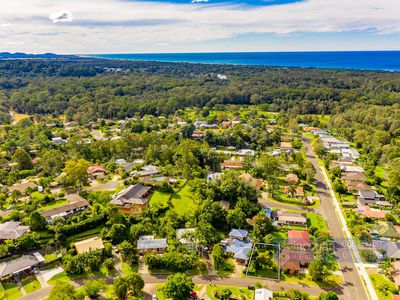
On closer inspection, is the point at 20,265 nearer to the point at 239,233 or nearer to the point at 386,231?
the point at 239,233

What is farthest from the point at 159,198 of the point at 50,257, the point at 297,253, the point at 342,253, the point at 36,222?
the point at 342,253

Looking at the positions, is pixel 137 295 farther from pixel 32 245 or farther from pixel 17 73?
pixel 17 73

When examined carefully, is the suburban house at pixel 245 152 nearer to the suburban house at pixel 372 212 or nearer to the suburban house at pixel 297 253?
the suburban house at pixel 372 212

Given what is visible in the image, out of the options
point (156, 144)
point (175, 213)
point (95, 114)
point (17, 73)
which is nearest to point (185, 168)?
point (175, 213)

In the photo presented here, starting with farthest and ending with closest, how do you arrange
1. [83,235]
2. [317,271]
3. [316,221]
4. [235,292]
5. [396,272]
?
1. [316,221]
2. [83,235]
3. [396,272]
4. [317,271]
5. [235,292]

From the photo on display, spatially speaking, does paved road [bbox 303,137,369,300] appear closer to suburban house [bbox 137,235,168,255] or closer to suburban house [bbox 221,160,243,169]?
suburban house [bbox 221,160,243,169]

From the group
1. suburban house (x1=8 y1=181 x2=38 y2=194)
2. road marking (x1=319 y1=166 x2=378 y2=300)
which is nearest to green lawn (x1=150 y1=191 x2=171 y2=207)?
suburban house (x1=8 y1=181 x2=38 y2=194)
